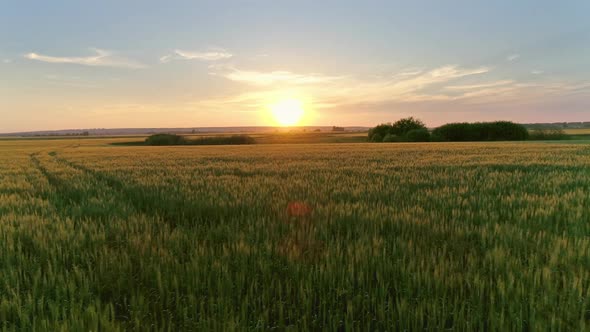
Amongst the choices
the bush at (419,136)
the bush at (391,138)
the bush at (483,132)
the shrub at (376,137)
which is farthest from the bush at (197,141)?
the bush at (483,132)

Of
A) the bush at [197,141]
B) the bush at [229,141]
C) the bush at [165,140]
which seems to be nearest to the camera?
the bush at [229,141]

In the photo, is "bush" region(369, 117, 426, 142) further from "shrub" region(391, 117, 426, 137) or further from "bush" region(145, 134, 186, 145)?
"bush" region(145, 134, 186, 145)

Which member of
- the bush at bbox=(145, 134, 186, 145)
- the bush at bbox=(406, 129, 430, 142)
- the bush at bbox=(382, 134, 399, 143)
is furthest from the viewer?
the bush at bbox=(145, 134, 186, 145)

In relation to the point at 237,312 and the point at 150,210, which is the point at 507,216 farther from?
the point at 150,210

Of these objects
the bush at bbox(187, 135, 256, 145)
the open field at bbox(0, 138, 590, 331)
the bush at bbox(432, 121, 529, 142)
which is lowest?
the open field at bbox(0, 138, 590, 331)

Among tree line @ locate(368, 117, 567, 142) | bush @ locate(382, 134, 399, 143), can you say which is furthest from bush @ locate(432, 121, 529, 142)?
bush @ locate(382, 134, 399, 143)

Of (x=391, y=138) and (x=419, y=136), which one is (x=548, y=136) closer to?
(x=419, y=136)

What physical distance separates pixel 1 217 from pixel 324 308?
5.85m

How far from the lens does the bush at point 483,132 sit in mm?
65625

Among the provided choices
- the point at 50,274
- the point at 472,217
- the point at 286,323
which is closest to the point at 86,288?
the point at 50,274

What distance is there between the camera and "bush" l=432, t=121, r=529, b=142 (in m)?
→ 65.6

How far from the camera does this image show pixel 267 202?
6023 mm

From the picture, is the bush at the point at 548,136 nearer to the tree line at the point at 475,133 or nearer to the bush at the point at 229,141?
the tree line at the point at 475,133

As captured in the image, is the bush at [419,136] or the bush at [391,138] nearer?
the bush at [419,136]
